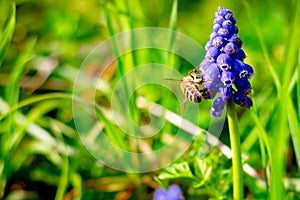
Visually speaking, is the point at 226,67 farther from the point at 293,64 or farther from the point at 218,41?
the point at 293,64

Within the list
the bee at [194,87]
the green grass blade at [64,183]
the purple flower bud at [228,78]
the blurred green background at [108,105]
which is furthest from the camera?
the green grass blade at [64,183]

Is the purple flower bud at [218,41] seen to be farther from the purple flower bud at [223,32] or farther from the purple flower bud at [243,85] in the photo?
the purple flower bud at [243,85]

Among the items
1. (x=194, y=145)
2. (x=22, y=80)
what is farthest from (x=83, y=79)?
(x=194, y=145)

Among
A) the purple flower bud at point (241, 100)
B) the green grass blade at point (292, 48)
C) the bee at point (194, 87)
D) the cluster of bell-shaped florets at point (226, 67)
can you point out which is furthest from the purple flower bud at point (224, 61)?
the green grass blade at point (292, 48)

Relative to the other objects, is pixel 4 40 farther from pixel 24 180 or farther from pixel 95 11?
pixel 95 11

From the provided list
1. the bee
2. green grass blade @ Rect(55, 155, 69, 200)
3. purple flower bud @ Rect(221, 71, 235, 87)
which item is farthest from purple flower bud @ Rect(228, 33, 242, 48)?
green grass blade @ Rect(55, 155, 69, 200)

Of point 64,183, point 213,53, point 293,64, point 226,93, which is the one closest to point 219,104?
point 226,93
